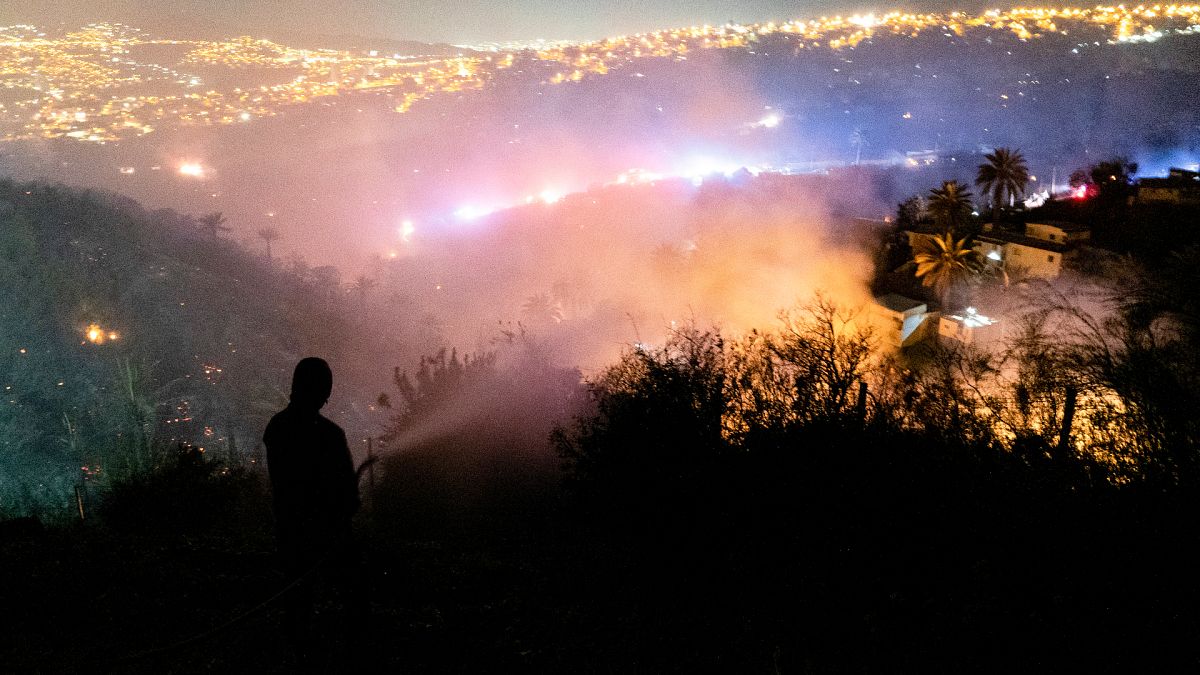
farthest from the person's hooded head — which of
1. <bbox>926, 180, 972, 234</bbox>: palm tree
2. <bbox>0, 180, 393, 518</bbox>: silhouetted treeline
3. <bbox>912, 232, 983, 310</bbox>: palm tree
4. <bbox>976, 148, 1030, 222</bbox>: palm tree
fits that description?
<bbox>976, 148, 1030, 222</bbox>: palm tree

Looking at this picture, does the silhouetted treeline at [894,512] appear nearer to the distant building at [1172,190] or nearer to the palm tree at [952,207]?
the palm tree at [952,207]

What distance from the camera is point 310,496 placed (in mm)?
3619

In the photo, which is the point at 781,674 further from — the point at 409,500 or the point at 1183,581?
the point at 409,500

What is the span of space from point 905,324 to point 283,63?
3729 inches

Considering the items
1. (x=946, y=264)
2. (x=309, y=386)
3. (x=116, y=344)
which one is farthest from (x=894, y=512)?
(x=116, y=344)

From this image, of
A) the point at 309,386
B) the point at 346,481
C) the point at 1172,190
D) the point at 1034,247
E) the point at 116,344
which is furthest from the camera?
the point at 116,344

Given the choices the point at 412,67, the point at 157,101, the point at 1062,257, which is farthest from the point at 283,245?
the point at 1062,257

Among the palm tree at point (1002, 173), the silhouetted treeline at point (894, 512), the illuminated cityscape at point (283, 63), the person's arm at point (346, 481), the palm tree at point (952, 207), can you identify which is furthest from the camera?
the illuminated cityscape at point (283, 63)

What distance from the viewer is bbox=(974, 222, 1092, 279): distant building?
32562 mm

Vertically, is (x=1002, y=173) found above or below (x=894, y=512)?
above

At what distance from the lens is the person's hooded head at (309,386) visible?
139 inches

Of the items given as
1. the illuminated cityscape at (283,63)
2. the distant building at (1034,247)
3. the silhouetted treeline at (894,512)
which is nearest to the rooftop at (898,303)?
the distant building at (1034,247)

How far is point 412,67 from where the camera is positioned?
4122 inches

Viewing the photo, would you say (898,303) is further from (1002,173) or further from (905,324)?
(1002,173)
